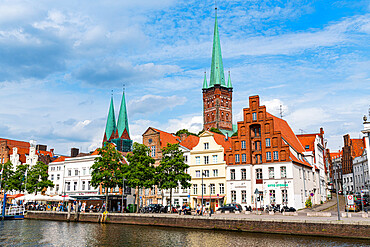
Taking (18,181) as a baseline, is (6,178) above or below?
above

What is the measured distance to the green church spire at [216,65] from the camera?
15725cm

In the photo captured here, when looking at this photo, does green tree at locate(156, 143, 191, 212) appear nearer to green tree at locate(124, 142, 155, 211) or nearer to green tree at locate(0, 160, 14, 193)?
green tree at locate(124, 142, 155, 211)

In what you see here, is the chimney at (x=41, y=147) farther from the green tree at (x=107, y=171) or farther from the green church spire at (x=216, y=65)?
the green church spire at (x=216, y=65)

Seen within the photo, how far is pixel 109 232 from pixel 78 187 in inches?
1575

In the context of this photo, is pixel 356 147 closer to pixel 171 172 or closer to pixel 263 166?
pixel 263 166

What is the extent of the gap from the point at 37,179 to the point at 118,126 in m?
74.7

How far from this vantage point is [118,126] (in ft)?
509

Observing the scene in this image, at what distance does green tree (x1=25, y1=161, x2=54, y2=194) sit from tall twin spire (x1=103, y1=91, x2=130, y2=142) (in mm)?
68463

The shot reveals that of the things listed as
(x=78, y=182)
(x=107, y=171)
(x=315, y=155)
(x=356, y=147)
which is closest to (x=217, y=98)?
(x=356, y=147)

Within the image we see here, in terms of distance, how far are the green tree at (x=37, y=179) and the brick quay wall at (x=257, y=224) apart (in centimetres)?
2628

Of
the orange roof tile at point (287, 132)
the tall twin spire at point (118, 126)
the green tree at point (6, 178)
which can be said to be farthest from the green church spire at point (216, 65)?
the green tree at point (6, 178)

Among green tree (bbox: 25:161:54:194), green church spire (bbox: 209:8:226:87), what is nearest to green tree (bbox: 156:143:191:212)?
green tree (bbox: 25:161:54:194)

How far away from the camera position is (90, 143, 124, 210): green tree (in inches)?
2452

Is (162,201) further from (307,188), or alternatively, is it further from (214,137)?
(307,188)
